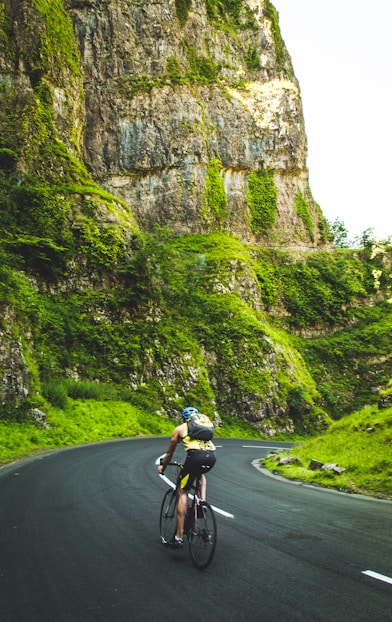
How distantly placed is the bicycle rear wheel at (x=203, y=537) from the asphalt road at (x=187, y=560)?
0.12 m

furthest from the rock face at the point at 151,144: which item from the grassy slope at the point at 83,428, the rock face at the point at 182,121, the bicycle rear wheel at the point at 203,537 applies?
the bicycle rear wheel at the point at 203,537

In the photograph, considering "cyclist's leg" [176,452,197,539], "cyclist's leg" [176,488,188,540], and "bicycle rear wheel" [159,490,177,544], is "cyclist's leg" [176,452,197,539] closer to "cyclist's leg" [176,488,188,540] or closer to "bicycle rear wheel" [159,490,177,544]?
"cyclist's leg" [176,488,188,540]

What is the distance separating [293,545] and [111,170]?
151 feet

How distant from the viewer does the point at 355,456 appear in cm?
1228

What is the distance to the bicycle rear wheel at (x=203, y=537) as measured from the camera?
4.91 metres

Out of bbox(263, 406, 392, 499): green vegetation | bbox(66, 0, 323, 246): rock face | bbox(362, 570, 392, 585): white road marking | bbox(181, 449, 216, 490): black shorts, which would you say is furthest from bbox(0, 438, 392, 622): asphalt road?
bbox(66, 0, 323, 246): rock face

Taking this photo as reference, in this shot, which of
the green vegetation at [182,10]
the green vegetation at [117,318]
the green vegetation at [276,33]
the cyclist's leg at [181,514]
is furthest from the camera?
the green vegetation at [276,33]

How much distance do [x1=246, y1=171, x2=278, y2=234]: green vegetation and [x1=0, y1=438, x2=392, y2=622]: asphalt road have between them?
147ft

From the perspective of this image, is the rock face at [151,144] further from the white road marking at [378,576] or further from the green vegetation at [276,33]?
the white road marking at [378,576]

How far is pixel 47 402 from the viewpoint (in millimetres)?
20422

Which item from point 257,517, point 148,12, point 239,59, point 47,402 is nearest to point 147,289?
point 47,402

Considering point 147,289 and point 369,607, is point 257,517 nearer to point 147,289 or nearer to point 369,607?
point 369,607

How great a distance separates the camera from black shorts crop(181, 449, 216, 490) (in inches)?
213

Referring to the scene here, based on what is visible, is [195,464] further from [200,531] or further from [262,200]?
[262,200]
